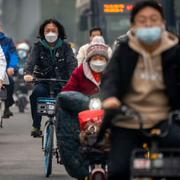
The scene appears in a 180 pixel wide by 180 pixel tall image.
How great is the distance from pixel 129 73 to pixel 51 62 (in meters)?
6.39

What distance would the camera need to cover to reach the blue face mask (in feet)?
23.5

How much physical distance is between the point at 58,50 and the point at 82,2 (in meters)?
26.8

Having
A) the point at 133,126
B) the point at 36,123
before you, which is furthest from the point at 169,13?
the point at 133,126

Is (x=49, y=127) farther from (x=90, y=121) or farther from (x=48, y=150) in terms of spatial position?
(x=90, y=121)

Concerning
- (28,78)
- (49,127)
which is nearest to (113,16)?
(28,78)

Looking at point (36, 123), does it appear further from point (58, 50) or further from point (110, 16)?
point (110, 16)

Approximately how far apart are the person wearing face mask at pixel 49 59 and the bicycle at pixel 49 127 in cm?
25

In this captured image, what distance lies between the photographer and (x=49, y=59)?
538 inches

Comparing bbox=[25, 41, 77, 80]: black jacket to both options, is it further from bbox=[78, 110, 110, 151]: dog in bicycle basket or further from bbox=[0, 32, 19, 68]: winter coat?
bbox=[0, 32, 19, 68]: winter coat

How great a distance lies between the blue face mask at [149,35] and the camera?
7.16 meters

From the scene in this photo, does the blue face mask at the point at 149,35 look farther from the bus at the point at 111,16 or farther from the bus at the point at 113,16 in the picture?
the bus at the point at 111,16

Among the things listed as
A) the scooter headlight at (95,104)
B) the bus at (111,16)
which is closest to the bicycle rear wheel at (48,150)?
the scooter headlight at (95,104)

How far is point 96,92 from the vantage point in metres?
10.5

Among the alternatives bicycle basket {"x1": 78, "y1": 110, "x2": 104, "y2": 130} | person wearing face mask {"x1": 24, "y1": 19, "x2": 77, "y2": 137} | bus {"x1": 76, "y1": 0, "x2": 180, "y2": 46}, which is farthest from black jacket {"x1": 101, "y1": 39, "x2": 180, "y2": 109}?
bus {"x1": 76, "y1": 0, "x2": 180, "y2": 46}
